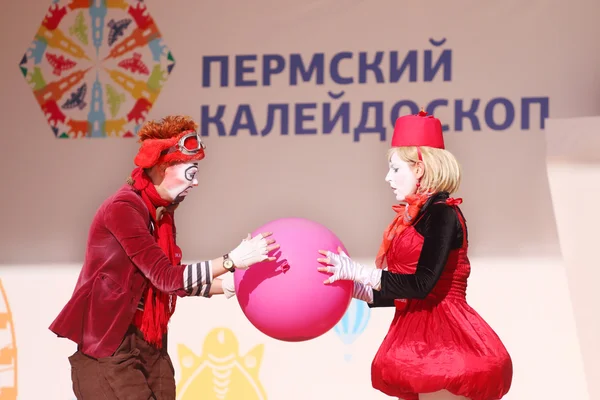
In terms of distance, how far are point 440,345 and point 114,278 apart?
1.14 meters

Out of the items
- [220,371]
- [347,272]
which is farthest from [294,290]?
[220,371]

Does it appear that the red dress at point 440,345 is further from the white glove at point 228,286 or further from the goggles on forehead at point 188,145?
the goggles on forehead at point 188,145

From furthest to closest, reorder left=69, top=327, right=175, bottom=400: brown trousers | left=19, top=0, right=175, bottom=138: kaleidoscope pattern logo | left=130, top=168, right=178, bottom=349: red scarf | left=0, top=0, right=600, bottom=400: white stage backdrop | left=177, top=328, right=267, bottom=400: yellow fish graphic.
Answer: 1. left=19, top=0, right=175, bottom=138: kaleidoscope pattern logo
2. left=177, top=328, right=267, bottom=400: yellow fish graphic
3. left=0, top=0, right=600, bottom=400: white stage backdrop
4. left=130, top=168, right=178, bottom=349: red scarf
5. left=69, top=327, right=175, bottom=400: brown trousers

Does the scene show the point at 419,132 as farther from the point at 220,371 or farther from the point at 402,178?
the point at 220,371

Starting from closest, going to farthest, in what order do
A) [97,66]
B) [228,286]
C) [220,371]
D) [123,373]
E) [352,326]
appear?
[123,373]
[228,286]
[352,326]
[220,371]
[97,66]

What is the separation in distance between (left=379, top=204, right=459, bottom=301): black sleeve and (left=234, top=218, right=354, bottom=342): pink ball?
167 millimetres

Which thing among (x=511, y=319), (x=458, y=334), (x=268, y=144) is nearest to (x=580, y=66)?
(x=511, y=319)

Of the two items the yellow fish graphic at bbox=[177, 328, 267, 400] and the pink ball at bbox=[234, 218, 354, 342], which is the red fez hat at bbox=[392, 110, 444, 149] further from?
the yellow fish graphic at bbox=[177, 328, 267, 400]

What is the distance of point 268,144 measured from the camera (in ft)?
17.2

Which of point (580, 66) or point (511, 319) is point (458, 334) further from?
point (580, 66)

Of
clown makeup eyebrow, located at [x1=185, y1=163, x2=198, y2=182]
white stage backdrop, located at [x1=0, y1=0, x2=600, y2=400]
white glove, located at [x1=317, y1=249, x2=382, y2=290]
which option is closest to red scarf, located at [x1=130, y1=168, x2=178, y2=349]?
clown makeup eyebrow, located at [x1=185, y1=163, x2=198, y2=182]

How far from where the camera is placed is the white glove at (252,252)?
3.24 meters

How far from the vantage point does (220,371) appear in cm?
523

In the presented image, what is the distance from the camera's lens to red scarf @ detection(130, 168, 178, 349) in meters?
3.43
